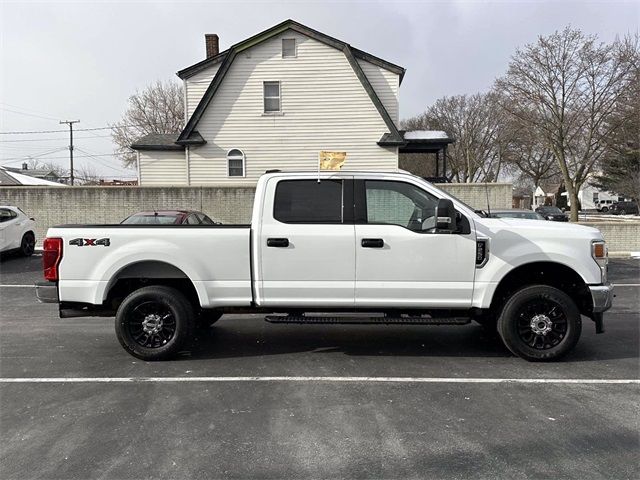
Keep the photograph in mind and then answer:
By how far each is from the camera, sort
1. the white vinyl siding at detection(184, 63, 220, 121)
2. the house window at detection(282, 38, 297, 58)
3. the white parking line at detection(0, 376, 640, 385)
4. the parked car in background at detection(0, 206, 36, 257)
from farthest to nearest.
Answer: the white vinyl siding at detection(184, 63, 220, 121) < the house window at detection(282, 38, 297, 58) < the parked car in background at detection(0, 206, 36, 257) < the white parking line at detection(0, 376, 640, 385)

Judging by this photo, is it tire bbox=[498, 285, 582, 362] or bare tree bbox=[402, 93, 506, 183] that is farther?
bare tree bbox=[402, 93, 506, 183]

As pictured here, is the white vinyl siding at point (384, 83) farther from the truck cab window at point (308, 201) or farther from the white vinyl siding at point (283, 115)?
the truck cab window at point (308, 201)

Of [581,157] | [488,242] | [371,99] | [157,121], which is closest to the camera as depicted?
[488,242]

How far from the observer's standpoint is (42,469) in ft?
10.3

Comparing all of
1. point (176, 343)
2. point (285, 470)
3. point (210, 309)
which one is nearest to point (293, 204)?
point (210, 309)

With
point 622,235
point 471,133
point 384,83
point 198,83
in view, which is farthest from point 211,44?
point 471,133

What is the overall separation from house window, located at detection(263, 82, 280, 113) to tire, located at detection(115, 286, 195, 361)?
614 inches

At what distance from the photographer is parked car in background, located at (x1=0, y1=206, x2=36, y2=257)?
12977 mm

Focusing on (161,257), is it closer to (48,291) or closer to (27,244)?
(48,291)

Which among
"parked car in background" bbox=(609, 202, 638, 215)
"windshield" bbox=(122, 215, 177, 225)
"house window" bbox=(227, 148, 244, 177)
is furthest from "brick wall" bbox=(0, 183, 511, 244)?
"parked car in background" bbox=(609, 202, 638, 215)

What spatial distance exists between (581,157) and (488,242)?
25.5 meters

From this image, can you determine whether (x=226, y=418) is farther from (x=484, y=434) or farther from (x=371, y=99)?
(x=371, y=99)

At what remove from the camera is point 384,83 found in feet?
64.8

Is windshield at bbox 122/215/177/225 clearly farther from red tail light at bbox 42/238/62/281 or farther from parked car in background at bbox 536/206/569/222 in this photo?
parked car in background at bbox 536/206/569/222
